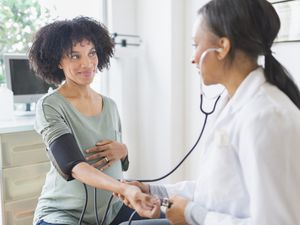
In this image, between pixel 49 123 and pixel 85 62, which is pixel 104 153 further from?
pixel 85 62

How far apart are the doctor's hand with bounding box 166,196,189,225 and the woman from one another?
0.28 metres

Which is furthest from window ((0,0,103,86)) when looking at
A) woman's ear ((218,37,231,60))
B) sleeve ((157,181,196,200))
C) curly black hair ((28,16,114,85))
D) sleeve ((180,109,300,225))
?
sleeve ((180,109,300,225))

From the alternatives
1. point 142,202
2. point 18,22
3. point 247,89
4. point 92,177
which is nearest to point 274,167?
point 247,89

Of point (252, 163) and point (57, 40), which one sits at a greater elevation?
point (57, 40)

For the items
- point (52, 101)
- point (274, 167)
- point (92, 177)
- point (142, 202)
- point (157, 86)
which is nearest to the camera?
point (274, 167)

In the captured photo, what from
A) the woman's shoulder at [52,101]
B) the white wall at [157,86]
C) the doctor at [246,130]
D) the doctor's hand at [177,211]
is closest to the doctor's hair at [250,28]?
the doctor at [246,130]

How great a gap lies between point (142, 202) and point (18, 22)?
168 cm

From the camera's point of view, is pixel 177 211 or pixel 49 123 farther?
pixel 49 123

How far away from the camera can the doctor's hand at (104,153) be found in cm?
130

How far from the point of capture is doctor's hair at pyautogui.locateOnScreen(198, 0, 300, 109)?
2.67ft

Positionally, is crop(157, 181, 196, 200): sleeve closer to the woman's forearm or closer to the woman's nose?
the woman's forearm

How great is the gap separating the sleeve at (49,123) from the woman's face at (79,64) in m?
0.17

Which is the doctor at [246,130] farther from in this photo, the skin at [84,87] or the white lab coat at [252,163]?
the skin at [84,87]

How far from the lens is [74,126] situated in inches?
50.3
